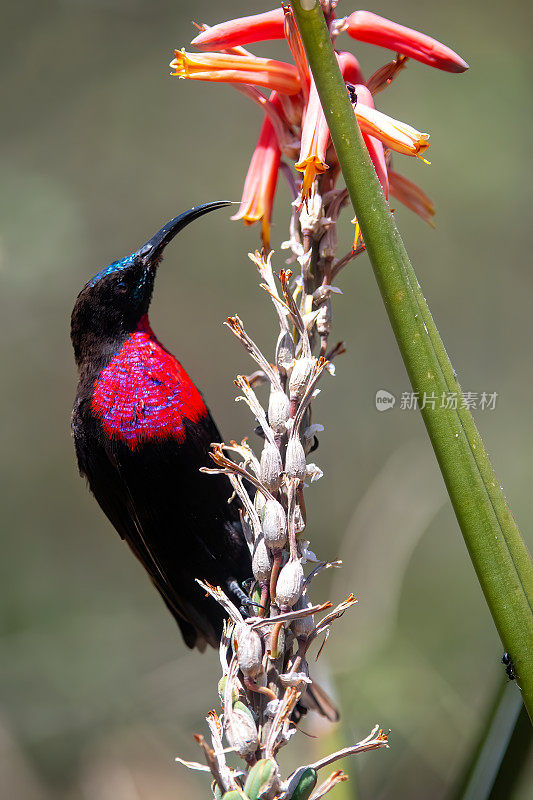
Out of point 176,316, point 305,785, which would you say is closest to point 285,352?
point 305,785

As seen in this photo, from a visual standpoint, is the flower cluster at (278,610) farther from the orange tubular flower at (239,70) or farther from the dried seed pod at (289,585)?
the orange tubular flower at (239,70)

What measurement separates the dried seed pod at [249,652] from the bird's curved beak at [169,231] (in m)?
0.61

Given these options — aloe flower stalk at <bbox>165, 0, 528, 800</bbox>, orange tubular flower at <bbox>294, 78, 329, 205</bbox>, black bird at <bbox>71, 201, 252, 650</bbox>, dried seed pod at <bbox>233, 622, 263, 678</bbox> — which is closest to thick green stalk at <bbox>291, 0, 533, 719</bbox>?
aloe flower stalk at <bbox>165, 0, 528, 800</bbox>

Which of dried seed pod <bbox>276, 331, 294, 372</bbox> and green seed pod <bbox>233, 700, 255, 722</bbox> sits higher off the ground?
dried seed pod <bbox>276, 331, 294, 372</bbox>

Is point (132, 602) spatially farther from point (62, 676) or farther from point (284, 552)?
point (284, 552)

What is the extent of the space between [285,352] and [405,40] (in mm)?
405

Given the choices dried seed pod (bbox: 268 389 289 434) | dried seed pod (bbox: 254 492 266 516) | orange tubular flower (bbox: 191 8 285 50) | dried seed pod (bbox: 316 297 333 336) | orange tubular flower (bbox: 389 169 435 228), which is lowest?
dried seed pod (bbox: 254 492 266 516)

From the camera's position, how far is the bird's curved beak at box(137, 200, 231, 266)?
3.89 feet

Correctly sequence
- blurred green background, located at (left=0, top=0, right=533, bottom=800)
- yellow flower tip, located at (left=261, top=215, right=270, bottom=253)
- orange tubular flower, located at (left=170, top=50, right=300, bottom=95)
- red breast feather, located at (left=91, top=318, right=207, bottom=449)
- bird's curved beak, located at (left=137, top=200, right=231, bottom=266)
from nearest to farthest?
1. orange tubular flower, located at (left=170, top=50, right=300, bottom=95)
2. yellow flower tip, located at (left=261, top=215, right=270, bottom=253)
3. bird's curved beak, located at (left=137, top=200, right=231, bottom=266)
4. red breast feather, located at (left=91, top=318, right=207, bottom=449)
5. blurred green background, located at (left=0, top=0, right=533, bottom=800)

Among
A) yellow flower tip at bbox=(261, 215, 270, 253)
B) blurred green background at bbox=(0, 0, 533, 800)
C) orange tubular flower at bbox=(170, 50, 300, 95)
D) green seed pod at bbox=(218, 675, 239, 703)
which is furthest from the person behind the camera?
blurred green background at bbox=(0, 0, 533, 800)

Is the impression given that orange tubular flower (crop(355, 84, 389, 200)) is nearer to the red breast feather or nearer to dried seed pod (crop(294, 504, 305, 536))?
dried seed pod (crop(294, 504, 305, 536))

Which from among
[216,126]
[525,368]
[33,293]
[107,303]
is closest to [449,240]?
[525,368]

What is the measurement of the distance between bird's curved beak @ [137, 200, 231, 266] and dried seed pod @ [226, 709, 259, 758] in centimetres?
69

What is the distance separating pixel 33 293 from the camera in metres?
3.36
